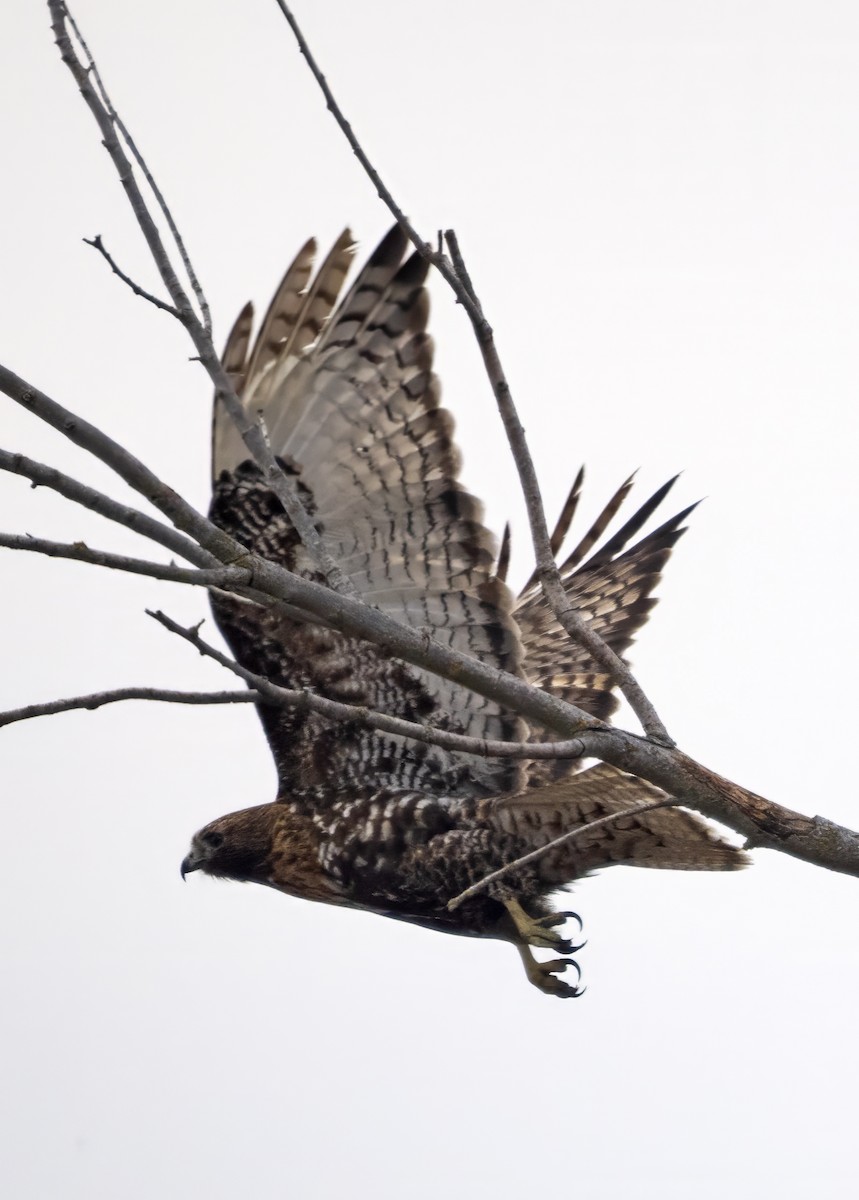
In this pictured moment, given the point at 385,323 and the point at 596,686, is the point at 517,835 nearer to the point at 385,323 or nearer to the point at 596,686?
the point at 596,686

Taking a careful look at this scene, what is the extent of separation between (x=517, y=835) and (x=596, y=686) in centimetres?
136

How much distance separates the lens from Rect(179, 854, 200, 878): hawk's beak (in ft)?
18.1

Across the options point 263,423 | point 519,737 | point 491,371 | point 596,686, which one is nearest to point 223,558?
point 491,371

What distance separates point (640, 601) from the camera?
250 inches

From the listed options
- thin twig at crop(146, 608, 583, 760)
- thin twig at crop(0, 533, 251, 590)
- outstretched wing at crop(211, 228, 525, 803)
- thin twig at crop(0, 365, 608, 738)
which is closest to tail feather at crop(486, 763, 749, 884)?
outstretched wing at crop(211, 228, 525, 803)

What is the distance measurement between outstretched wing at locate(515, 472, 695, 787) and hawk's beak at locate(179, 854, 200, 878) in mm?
1683

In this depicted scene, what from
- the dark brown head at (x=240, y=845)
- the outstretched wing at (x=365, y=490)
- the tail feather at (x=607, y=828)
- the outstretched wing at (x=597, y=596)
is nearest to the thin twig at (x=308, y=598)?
the tail feather at (x=607, y=828)

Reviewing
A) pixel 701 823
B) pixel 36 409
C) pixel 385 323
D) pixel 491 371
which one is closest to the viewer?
pixel 36 409

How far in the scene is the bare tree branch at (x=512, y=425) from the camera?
9.71ft

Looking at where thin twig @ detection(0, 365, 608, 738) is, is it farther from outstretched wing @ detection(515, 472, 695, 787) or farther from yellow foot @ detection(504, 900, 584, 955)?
outstretched wing @ detection(515, 472, 695, 787)

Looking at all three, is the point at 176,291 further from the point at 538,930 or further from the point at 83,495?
the point at 538,930

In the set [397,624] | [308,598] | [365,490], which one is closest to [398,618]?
[365,490]

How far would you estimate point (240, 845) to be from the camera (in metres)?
5.26

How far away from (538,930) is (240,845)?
115cm
